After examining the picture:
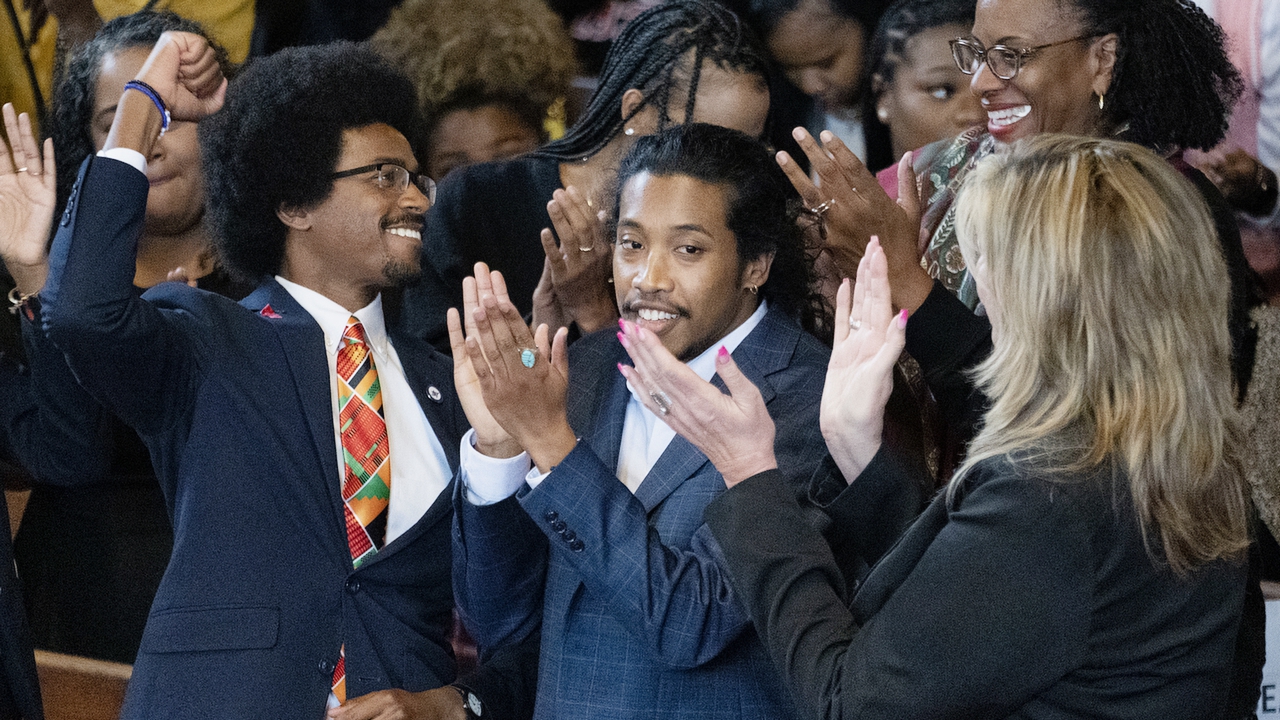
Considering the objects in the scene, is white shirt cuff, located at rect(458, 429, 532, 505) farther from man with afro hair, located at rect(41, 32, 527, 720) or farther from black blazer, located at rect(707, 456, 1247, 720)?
black blazer, located at rect(707, 456, 1247, 720)

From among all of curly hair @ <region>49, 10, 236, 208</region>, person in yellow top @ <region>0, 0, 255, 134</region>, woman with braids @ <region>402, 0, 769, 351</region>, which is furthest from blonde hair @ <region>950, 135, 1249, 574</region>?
person in yellow top @ <region>0, 0, 255, 134</region>

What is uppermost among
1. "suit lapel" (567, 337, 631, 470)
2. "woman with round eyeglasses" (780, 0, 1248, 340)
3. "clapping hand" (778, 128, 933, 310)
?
"woman with round eyeglasses" (780, 0, 1248, 340)

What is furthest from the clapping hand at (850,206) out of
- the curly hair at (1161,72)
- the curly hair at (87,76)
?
the curly hair at (87,76)

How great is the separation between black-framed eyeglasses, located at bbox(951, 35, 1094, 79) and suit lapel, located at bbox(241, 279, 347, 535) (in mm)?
1246

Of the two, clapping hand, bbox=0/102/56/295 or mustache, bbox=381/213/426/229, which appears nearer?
clapping hand, bbox=0/102/56/295

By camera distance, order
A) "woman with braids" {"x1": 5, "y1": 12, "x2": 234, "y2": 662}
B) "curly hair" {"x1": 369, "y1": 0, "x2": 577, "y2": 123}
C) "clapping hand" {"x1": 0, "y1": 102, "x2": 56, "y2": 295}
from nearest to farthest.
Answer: "clapping hand" {"x1": 0, "y1": 102, "x2": 56, "y2": 295} → "woman with braids" {"x1": 5, "y1": 12, "x2": 234, "y2": 662} → "curly hair" {"x1": 369, "y1": 0, "x2": 577, "y2": 123}

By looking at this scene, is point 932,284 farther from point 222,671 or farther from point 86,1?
point 86,1

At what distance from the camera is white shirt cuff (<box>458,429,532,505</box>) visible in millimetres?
1905

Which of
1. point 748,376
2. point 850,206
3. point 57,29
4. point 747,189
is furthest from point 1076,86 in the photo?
point 57,29

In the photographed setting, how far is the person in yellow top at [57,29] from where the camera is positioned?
347 cm

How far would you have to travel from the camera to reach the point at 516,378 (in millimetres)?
Answer: 1796

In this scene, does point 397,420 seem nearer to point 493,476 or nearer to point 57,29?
point 493,476

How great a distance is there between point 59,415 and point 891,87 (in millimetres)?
2015

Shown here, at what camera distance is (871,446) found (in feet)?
5.87
